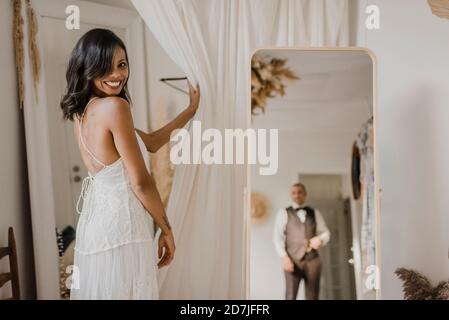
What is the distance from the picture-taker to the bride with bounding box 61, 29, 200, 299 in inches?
84.0

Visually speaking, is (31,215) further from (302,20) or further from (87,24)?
(302,20)

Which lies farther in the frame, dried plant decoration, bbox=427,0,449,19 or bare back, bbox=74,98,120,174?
dried plant decoration, bbox=427,0,449,19

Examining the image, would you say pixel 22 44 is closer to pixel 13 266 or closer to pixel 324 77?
pixel 13 266

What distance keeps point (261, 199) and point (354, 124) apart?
1.40 ft

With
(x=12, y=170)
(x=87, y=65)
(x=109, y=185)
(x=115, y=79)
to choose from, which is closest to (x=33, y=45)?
(x=87, y=65)

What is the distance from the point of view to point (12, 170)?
2.21m

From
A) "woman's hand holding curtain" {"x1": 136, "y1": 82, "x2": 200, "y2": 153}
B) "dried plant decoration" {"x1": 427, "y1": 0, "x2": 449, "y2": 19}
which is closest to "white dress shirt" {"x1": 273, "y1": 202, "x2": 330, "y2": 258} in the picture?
"woman's hand holding curtain" {"x1": 136, "y1": 82, "x2": 200, "y2": 153}

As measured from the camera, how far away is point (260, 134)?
2180mm

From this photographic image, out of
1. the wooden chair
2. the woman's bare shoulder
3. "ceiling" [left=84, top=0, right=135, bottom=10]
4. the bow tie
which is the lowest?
the wooden chair

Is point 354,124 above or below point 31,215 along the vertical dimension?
above

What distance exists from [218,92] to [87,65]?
483 mm

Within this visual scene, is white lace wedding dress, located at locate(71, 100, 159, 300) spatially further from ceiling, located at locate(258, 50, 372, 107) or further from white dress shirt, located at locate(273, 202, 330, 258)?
ceiling, located at locate(258, 50, 372, 107)
